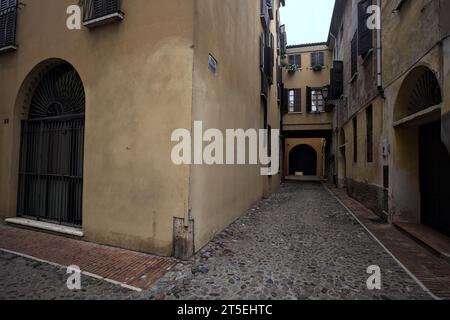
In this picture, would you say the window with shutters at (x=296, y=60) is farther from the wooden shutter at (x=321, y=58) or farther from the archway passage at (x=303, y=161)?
the archway passage at (x=303, y=161)

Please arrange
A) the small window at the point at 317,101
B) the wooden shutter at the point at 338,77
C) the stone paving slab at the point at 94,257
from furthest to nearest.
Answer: the small window at the point at 317,101 < the wooden shutter at the point at 338,77 < the stone paving slab at the point at 94,257

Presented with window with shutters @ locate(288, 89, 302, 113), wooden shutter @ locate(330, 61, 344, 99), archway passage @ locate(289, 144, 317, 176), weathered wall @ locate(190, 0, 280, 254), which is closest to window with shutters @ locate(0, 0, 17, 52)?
weathered wall @ locate(190, 0, 280, 254)

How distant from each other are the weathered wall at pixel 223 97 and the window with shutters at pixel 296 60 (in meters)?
10.6

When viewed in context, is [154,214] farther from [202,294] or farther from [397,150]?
[397,150]

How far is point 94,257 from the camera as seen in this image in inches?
143

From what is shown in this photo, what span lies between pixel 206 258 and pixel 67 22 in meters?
5.04

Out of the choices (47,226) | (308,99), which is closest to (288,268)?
(47,226)

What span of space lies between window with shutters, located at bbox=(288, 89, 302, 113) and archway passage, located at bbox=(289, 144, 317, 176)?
10.3 meters

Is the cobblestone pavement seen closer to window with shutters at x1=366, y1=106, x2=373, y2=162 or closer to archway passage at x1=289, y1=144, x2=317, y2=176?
window with shutters at x1=366, y1=106, x2=373, y2=162

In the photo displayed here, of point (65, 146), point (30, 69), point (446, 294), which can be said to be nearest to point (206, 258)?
point (446, 294)

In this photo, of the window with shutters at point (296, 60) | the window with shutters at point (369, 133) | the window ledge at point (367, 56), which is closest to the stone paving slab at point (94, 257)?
the window with shutters at point (369, 133)

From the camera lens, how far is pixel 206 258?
368 cm

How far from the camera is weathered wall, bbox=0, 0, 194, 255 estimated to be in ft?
12.0

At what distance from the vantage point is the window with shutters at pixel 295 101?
17172 millimetres
